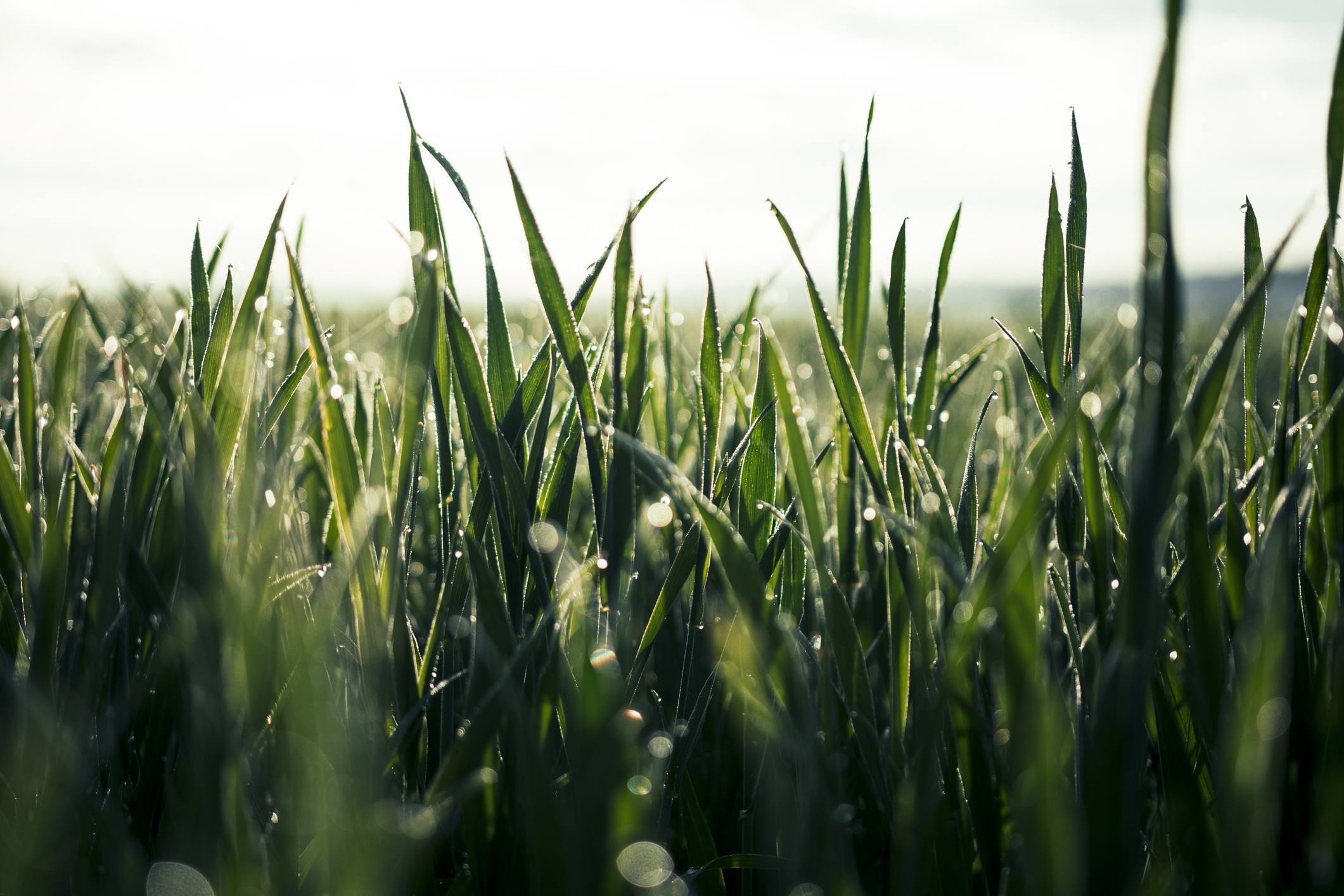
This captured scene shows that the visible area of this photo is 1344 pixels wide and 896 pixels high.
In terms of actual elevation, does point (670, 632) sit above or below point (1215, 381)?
below

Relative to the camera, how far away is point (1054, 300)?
1.77 ft

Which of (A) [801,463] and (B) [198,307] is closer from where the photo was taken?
(A) [801,463]

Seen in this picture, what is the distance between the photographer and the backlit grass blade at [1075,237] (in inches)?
20.4

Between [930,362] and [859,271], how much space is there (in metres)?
0.12

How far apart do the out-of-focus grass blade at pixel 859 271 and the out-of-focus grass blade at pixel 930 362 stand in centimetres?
7

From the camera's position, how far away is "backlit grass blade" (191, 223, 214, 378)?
→ 1.92ft

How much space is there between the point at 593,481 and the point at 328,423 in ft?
0.51

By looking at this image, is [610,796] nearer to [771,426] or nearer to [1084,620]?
[771,426]

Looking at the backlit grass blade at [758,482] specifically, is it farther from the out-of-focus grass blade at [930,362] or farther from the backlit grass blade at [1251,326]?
the backlit grass blade at [1251,326]

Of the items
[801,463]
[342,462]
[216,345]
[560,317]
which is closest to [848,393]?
[801,463]

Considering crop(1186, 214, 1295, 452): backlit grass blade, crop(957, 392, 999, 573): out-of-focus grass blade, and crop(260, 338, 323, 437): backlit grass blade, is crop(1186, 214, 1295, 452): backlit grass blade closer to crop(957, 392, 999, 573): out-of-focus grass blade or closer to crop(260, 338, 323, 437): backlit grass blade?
crop(957, 392, 999, 573): out-of-focus grass blade

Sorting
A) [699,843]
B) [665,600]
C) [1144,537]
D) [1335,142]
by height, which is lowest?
[699,843]

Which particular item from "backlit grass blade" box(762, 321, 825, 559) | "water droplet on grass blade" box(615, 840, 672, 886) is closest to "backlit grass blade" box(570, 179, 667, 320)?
"backlit grass blade" box(762, 321, 825, 559)

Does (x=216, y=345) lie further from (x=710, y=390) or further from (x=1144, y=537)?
(x=1144, y=537)
